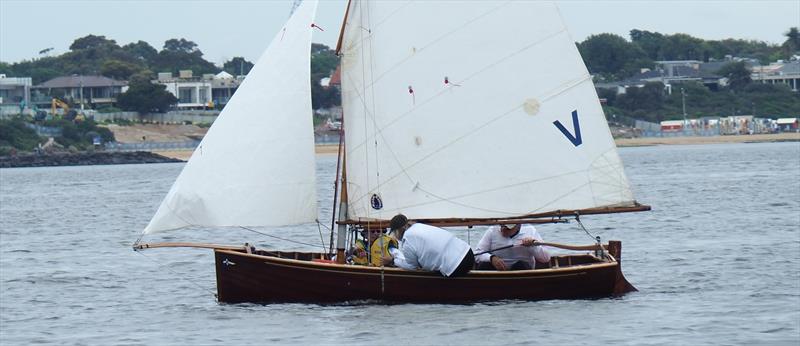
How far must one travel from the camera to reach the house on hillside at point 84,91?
173 m

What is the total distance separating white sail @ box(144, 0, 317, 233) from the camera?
950 inches

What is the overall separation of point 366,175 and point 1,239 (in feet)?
80.5

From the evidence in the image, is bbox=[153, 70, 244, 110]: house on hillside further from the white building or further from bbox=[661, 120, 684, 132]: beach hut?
bbox=[661, 120, 684, 132]: beach hut

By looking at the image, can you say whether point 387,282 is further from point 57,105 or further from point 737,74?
point 737,74

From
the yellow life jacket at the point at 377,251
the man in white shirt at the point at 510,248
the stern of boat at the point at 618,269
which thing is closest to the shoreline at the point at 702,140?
the stern of boat at the point at 618,269

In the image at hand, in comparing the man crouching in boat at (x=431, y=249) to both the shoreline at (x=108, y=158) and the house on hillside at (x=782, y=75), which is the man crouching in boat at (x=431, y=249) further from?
the house on hillside at (x=782, y=75)

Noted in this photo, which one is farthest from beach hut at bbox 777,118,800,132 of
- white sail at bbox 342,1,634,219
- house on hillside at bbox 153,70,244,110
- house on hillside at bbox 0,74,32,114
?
white sail at bbox 342,1,634,219

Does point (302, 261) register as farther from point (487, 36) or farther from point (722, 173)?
point (722, 173)

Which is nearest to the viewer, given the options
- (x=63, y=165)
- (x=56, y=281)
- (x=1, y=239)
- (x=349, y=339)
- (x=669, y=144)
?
(x=349, y=339)

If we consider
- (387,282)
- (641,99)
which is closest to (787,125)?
(641,99)

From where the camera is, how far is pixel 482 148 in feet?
80.7

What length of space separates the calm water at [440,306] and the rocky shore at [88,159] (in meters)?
89.1

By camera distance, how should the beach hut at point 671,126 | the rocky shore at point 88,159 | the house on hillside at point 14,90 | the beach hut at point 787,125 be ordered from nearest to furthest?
the rocky shore at point 88,159
the beach hut at point 671,126
the beach hut at point 787,125
the house on hillside at point 14,90

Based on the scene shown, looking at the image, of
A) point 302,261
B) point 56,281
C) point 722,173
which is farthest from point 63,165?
point 302,261
